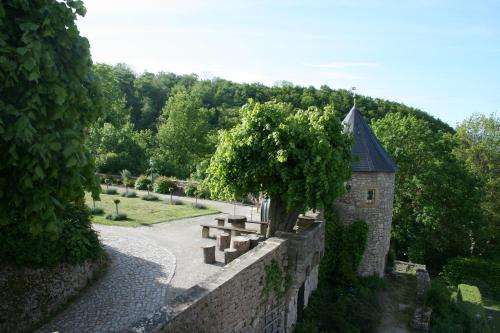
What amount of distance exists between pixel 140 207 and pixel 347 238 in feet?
35.7

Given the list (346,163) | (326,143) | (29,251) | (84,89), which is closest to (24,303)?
(29,251)

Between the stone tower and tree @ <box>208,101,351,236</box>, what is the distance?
13.8 ft

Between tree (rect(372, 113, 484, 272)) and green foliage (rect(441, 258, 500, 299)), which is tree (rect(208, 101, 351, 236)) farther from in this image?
green foliage (rect(441, 258, 500, 299))

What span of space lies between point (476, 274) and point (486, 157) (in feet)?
32.0

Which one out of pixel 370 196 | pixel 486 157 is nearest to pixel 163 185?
pixel 370 196

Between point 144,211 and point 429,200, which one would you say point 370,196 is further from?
point 429,200

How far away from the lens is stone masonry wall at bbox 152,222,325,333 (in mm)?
7462

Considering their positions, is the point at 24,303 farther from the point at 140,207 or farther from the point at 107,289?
the point at 140,207

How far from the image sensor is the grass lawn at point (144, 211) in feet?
63.6

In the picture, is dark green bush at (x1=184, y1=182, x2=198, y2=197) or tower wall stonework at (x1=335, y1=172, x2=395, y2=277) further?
dark green bush at (x1=184, y1=182, x2=198, y2=197)

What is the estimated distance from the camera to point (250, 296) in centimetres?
986

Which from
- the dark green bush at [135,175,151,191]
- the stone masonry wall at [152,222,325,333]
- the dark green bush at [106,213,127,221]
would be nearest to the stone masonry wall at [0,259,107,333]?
the stone masonry wall at [152,222,325,333]

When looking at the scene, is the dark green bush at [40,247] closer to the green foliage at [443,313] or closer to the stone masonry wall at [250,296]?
the stone masonry wall at [250,296]

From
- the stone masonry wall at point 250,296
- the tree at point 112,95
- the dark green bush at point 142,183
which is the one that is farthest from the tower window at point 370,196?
the tree at point 112,95
